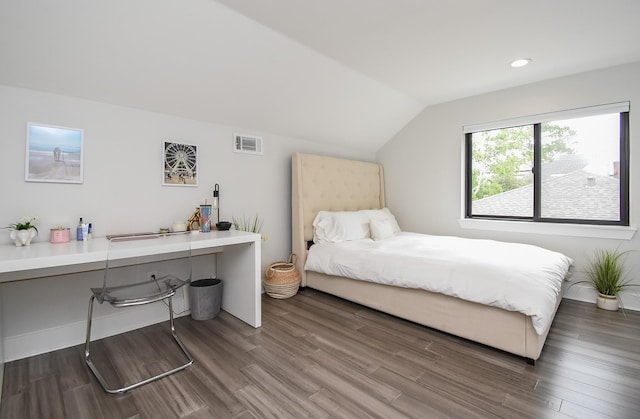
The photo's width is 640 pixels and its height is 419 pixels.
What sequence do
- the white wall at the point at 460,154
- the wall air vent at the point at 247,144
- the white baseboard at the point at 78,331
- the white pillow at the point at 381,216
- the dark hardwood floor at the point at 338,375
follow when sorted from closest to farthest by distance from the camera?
the dark hardwood floor at the point at 338,375
the white baseboard at the point at 78,331
the white wall at the point at 460,154
the wall air vent at the point at 247,144
the white pillow at the point at 381,216

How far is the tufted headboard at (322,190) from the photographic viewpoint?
3.33m

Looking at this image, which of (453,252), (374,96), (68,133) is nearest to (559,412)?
(453,252)

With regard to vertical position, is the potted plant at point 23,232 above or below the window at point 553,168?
below

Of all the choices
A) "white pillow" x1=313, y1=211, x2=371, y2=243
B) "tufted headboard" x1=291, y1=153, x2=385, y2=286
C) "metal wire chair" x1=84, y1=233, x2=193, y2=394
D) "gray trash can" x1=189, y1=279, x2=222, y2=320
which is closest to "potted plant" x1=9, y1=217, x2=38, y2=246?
"metal wire chair" x1=84, y1=233, x2=193, y2=394

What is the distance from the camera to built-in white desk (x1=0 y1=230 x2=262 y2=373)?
1581 mm

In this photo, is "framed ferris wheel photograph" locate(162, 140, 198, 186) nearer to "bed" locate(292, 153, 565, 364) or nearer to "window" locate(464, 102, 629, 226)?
"bed" locate(292, 153, 565, 364)

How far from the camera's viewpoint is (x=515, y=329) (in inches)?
76.5

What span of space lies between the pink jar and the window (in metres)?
3.95

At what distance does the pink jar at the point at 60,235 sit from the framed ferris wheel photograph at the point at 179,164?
2.41 ft

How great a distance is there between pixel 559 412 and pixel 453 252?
1263mm

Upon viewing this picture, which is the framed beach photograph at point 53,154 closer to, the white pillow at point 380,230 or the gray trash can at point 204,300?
the gray trash can at point 204,300

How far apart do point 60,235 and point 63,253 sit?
47 cm

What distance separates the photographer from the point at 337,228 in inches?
130

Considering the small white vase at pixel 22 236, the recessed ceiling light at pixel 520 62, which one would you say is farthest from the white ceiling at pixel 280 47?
the small white vase at pixel 22 236
